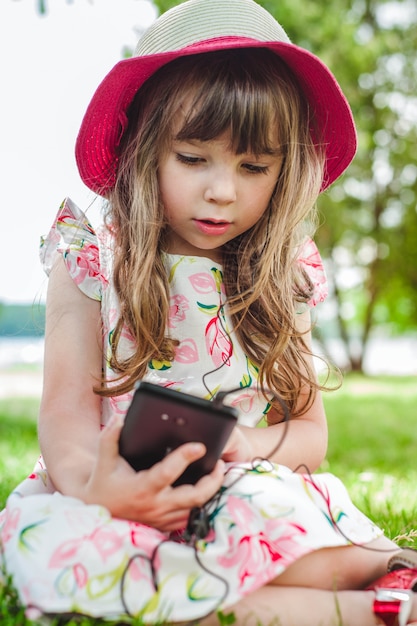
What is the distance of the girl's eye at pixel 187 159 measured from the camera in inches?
67.7

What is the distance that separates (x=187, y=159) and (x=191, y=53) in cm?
23

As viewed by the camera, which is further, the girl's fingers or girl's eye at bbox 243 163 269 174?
girl's eye at bbox 243 163 269 174

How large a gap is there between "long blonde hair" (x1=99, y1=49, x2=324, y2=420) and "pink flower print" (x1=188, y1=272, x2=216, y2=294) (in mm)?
55

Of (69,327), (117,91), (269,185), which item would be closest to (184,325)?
(69,327)

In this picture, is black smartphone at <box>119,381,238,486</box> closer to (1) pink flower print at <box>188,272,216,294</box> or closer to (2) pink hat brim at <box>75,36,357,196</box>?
(1) pink flower print at <box>188,272,216,294</box>

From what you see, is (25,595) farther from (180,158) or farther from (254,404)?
(180,158)

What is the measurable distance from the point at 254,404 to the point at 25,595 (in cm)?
78

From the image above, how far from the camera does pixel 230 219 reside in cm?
177

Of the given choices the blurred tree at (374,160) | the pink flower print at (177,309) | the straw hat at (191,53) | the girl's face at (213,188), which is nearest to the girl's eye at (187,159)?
the girl's face at (213,188)

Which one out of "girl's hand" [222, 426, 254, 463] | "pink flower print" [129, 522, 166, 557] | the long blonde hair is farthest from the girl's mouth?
"pink flower print" [129, 522, 166, 557]

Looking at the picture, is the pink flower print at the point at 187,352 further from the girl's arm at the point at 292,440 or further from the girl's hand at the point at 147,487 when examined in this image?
the girl's hand at the point at 147,487

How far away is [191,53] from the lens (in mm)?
1703

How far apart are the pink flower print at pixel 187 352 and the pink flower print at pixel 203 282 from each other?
14 cm

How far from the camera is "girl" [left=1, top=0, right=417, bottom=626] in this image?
131cm
